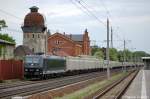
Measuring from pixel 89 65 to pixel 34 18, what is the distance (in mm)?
22589

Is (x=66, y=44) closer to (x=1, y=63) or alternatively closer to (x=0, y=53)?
(x=0, y=53)

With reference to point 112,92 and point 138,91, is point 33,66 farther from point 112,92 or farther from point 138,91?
point 112,92

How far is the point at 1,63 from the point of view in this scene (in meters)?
44.1

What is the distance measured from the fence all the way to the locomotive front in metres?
1.32

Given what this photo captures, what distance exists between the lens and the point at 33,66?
48.2 m

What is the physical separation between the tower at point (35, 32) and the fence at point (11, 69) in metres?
48.5

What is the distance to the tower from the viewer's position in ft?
332

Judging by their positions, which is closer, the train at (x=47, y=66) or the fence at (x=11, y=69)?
the fence at (x=11, y=69)

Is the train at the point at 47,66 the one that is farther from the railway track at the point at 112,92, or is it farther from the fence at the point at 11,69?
the railway track at the point at 112,92

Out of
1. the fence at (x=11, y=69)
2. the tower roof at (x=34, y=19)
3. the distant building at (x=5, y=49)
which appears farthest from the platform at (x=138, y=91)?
the tower roof at (x=34, y=19)

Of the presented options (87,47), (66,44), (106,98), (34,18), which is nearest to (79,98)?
(106,98)

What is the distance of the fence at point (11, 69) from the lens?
146 ft

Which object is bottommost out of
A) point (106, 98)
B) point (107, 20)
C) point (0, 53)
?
point (106, 98)

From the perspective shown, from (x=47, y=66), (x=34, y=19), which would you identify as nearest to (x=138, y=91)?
(x=47, y=66)
